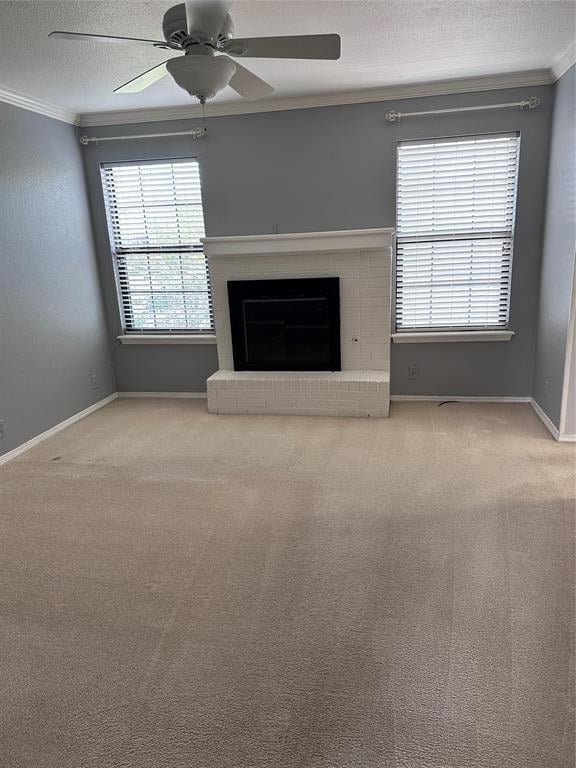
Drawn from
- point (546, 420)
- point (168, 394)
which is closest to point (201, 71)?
point (546, 420)

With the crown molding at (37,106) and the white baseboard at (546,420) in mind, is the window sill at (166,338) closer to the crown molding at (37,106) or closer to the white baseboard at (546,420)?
the crown molding at (37,106)

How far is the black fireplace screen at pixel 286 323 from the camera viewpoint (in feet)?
13.9

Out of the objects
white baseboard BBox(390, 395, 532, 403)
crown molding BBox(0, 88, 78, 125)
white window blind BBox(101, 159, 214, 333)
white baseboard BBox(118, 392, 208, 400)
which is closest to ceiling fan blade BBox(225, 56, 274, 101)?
white window blind BBox(101, 159, 214, 333)

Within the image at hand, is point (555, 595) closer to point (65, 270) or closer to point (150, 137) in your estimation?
point (65, 270)

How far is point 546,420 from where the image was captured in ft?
12.3

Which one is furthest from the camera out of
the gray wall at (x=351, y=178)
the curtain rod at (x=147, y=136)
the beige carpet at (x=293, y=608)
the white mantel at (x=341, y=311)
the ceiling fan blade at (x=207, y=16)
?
the curtain rod at (x=147, y=136)

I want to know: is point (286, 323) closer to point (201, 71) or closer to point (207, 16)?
point (201, 71)

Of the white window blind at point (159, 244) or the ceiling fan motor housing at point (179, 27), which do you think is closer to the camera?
the ceiling fan motor housing at point (179, 27)

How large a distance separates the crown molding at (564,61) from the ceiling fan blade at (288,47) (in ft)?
6.86

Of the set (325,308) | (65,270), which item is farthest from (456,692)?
(65,270)

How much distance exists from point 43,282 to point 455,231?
3.36m

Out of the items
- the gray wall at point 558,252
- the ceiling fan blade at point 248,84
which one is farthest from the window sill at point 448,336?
the ceiling fan blade at point 248,84

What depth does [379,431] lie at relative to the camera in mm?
3795

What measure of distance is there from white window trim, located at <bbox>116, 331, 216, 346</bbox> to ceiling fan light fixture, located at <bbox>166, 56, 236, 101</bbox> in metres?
A: 2.79
